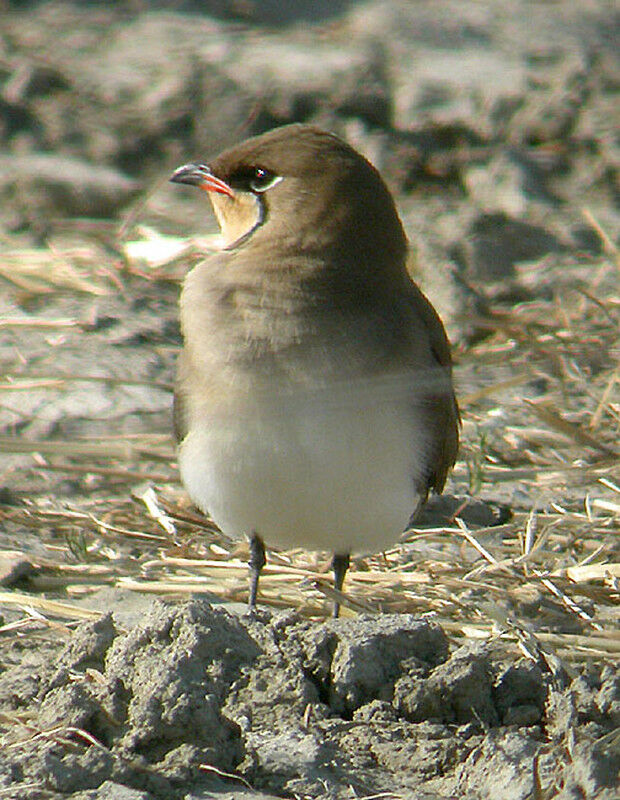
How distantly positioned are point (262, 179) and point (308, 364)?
0.74 meters

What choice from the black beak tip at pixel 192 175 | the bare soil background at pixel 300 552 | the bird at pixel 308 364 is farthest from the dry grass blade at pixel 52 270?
the bird at pixel 308 364

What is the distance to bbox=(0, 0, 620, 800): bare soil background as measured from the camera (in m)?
3.34

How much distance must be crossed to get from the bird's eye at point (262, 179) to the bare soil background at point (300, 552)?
40.9 inches

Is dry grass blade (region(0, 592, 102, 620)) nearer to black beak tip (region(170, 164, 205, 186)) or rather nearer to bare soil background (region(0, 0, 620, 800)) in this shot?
bare soil background (region(0, 0, 620, 800))

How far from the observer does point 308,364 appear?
412 cm

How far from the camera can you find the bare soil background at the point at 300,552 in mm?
3338

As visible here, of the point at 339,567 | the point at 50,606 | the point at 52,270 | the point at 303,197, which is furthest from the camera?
the point at 52,270

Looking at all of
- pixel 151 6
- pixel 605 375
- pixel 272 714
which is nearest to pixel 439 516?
pixel 605 375

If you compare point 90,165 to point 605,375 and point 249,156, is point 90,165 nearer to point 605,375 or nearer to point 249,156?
point 605,375

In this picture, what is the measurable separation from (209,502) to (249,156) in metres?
1.04

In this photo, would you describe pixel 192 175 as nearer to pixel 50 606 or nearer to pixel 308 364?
pixel 308 364

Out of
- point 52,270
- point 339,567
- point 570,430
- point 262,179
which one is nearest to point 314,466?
point 339,567

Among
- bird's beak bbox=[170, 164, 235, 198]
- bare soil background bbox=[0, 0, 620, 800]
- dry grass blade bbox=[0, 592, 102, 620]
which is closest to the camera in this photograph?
bare soil background bbox=[0, 0, 620, 800]

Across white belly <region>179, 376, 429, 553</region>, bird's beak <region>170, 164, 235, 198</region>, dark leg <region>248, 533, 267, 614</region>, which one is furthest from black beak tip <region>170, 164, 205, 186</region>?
→ dark leg <region>248, 533, 267, 614</region>
